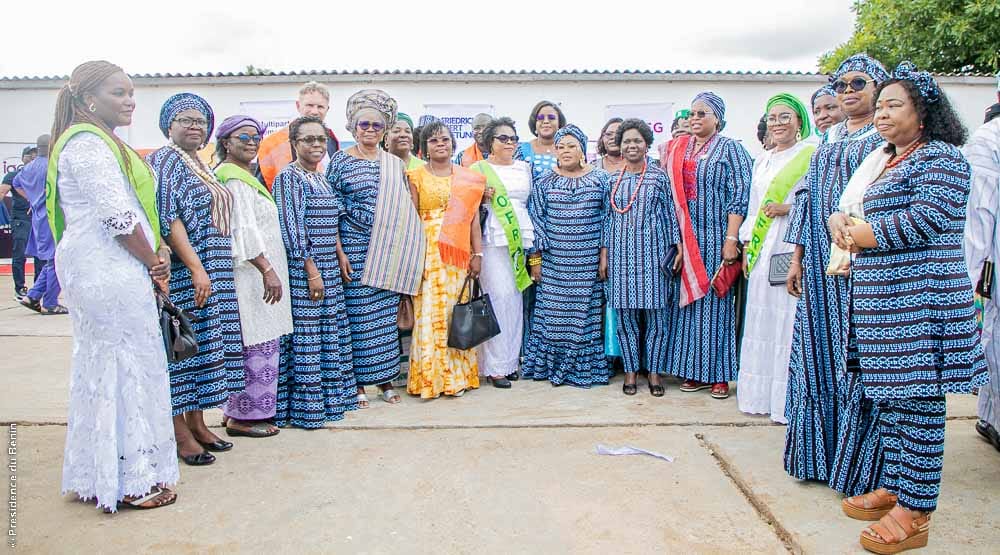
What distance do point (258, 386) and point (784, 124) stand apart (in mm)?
3465

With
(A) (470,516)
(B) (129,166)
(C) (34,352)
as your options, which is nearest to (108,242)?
(B) (129,166)

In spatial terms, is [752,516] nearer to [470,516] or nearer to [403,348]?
[470,516]

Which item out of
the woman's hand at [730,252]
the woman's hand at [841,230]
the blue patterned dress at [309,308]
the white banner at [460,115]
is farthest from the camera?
the white banner at [460,115]

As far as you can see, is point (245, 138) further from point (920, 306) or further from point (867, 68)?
point (920, 306)

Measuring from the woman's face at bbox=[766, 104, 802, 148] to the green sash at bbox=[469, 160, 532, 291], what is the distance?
5.88ft

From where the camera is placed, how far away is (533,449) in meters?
4.09

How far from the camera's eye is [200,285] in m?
3.58

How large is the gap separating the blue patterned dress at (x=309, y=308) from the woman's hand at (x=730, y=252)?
8.19 ft

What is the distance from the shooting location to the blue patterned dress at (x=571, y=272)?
5.40 m

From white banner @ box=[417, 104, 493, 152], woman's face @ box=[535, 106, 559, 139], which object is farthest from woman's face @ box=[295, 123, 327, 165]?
white banner @ box=[417, 104, 493, 152]

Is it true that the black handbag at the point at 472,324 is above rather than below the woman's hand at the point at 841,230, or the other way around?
below

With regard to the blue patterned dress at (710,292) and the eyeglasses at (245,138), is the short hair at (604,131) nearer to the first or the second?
the blue patterned dress at (710,292)

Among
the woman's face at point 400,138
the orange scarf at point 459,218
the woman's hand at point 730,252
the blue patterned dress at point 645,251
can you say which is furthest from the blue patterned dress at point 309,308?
the woman's hand at point 730,252

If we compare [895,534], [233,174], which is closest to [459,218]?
[233,174]
